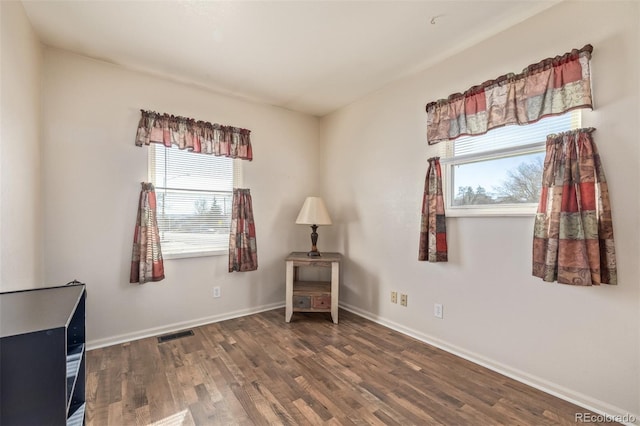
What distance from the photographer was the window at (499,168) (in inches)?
78.5

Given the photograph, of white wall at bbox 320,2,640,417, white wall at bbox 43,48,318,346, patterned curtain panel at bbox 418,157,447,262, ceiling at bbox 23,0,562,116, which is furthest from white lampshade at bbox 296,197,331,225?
ceiling at bbox 23,0,562,116

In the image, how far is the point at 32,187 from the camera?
6.89 ft

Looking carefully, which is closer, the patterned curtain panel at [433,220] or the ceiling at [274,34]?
the ceiling at [274,34]

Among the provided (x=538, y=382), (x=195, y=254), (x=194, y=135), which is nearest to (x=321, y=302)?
(x=195, y=254)

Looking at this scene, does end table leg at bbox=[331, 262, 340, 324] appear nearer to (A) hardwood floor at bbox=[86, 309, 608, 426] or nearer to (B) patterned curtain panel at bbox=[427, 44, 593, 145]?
(A) hardwood floor at bbox=[86, 309, 608, 426]

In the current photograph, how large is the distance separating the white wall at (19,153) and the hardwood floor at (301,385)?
0.96 m

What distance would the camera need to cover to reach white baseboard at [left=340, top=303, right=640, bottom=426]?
166 centimetres

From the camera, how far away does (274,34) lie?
218cm

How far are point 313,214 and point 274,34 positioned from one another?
5.93 ft

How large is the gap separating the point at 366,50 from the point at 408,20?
0.44m

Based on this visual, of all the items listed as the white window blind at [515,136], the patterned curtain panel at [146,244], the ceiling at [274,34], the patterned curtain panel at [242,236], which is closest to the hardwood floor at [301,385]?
the patterned curtain panel at [146,244]

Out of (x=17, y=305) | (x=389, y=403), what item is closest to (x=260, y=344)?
(x=389, y=403)

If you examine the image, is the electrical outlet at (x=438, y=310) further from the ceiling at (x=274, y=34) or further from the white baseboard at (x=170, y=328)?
the ceiling at (x=274, y=34)

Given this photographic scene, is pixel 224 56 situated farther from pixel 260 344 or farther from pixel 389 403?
pixel 389 403
